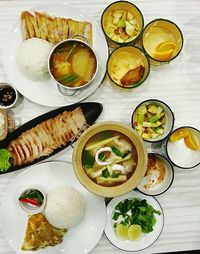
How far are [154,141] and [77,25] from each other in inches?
23.2

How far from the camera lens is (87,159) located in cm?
188

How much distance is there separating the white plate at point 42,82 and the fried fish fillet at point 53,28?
2 centimetres

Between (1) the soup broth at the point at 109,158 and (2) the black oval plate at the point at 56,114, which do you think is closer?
(1) the soup broth at the point at 109,158

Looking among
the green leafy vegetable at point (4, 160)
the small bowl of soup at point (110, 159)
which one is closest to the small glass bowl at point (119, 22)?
the small bowl of soup at point (110, 159)

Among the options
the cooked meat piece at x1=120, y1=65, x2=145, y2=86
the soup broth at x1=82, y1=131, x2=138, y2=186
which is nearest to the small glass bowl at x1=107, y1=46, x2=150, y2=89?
the cooked meat piece at x1=120, y1=65, x2=145, y2=86

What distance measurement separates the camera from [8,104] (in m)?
1.98

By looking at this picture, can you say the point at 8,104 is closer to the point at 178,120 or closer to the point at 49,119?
the point at 49,119

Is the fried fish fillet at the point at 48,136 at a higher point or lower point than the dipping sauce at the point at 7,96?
lower

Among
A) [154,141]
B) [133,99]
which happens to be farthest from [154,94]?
[154,141]

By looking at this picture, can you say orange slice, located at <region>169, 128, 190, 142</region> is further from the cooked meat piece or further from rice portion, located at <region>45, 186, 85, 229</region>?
rice portion, located at <region>45, 186, 85, 229</region>

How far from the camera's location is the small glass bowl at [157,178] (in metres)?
1.97

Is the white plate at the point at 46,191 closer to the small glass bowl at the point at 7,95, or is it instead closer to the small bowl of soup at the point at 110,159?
the small bowl of soup at the point at 110,159

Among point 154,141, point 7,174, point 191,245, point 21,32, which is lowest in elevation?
point 191,245

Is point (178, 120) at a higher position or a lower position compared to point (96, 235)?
higher
